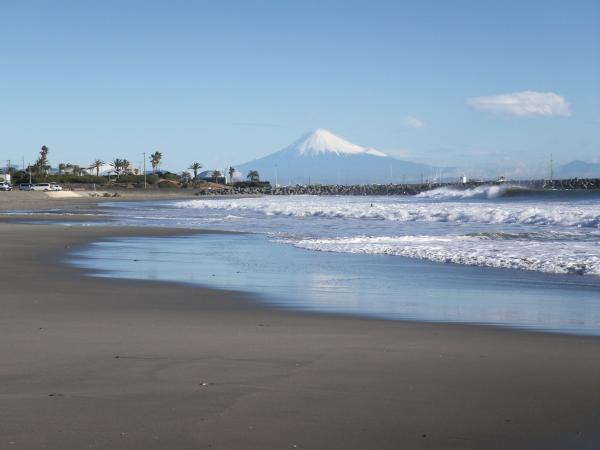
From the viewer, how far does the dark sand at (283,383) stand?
420cm

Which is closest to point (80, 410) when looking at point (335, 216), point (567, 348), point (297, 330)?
point (297, 330)

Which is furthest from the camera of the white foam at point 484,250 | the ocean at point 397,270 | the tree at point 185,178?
the tree at point 185,178

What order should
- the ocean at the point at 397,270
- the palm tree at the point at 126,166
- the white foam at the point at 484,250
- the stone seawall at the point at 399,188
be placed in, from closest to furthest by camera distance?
the ocean at the point at 397,270 → the white foam at the point at 484,250 → the stone seawall at the point at 399,188 → the palm tree at the point at 126,166

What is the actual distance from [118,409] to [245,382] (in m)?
0.95

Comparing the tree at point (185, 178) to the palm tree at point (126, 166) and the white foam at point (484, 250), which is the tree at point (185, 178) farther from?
the white foam at point (484, 250)

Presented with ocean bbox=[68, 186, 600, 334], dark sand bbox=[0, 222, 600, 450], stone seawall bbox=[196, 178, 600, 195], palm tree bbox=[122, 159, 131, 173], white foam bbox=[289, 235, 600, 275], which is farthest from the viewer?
palm tree bbox=[122, 159, 131, 173]

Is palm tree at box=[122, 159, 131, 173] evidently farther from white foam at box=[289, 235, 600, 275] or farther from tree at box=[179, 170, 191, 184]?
white foam at box=[289, 235, 600, 275]

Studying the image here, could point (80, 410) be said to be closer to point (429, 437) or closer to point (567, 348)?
point (429, 437)

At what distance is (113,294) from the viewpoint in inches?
400

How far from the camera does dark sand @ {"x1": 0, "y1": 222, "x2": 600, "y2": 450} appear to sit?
4.20 metres

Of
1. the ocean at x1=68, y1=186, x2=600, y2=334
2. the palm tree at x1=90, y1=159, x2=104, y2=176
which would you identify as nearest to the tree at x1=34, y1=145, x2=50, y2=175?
the palm tree at x1=90, y1=159, x2=104, y2=176

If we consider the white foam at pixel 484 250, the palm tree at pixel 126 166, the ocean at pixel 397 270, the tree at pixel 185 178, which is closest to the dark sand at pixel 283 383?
the ocean at pixel 397 270

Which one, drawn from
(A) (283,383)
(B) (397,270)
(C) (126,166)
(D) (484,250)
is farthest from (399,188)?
(A) (283,383)

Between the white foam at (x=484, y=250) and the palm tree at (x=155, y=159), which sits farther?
the palm tree at (x=155, y=159)
